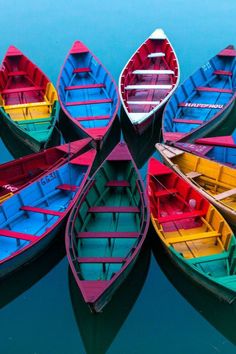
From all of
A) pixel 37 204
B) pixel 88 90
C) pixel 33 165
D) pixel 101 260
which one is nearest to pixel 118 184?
pixel 37 204

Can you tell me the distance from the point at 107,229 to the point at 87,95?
7.05m

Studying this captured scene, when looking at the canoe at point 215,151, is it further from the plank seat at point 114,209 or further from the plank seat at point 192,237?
the plank seat at point 192,237

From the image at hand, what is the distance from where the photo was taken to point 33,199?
1221 cm

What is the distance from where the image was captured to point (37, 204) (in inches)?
481

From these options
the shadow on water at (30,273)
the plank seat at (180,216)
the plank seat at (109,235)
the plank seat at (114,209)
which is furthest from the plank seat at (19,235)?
the plank seat at (180,216)

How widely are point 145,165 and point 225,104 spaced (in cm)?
368

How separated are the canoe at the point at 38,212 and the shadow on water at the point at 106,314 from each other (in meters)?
1.31

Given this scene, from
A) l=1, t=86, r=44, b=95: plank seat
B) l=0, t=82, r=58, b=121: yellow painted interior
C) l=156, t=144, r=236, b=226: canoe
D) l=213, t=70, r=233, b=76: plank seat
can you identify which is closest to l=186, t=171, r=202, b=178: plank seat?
l=156, t=144, r=236, b=226: canoe

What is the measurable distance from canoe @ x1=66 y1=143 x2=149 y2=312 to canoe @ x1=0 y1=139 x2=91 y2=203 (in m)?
1.29

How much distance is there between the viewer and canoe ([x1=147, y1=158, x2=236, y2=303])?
32.0 ft

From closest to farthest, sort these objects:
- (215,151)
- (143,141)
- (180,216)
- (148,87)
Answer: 1. (180,216)
2. (215,151)
3. (143,141)
4. (148,87)

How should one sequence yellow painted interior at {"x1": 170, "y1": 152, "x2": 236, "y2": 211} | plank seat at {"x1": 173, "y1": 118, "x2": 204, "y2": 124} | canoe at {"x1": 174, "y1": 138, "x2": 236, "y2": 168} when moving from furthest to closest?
plank seat at {"x1": 173, "y1": 118, "x2": 204, "y2": 124}
canoe at {"x1": 174, "y1": 138, "x2": 236, "y2": 168}
yellow painted interior at {"x1": 170, "y1": 152, "x2": 236, "y2": 211}

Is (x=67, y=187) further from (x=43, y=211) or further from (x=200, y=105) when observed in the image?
(x=200, y=105)

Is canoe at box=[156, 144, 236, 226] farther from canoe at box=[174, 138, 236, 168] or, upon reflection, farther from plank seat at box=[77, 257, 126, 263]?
plank seat at box=[77, 257, 126, 263]
